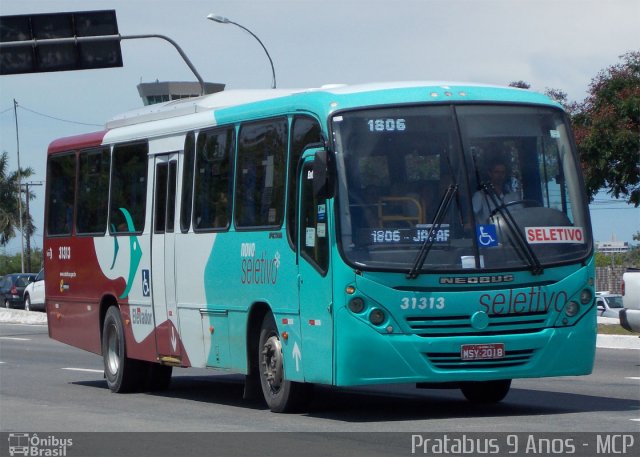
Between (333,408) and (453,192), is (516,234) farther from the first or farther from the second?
(333,408)

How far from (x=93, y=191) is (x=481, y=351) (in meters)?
8.07

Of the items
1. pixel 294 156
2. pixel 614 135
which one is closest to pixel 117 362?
pixel 294 156

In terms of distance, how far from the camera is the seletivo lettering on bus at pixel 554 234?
457 inches

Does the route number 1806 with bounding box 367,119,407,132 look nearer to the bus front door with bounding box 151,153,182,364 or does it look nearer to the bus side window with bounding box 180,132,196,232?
the bus side window with bounding box 180,132,196,232

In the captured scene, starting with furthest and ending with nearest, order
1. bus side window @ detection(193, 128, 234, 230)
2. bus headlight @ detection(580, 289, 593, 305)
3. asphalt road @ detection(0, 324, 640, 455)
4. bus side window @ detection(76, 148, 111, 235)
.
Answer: bus side window @ detection(76, 148, 111, 235)
bus side window @ detection(193, 128, 234, 230)
bus headlight @ detection(580, 289, 593, 305)
asphalt road @ detection(0, 324, 640, 455)

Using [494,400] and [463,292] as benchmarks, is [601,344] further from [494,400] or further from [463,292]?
[463,292]

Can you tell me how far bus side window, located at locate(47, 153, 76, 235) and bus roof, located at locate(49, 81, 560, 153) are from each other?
147 cm

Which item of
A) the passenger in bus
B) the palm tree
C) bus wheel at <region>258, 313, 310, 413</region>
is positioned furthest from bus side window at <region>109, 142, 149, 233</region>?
the palm tree

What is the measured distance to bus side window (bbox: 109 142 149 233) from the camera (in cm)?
1630

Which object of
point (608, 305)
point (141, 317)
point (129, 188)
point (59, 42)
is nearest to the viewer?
point (141, 317)

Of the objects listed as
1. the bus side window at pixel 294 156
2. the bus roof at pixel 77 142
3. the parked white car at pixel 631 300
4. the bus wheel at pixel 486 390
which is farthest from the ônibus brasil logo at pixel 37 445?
the parked white car at pixel 631 300

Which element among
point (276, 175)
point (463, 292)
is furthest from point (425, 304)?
point (276, 175)

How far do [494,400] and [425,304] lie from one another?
238 cm

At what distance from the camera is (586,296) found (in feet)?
38.8
